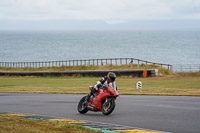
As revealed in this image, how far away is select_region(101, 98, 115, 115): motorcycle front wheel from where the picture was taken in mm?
12852

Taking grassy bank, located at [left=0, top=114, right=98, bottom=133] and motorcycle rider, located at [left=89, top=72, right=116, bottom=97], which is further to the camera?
motorcycle rider, located at [left=89, top=72, right=116, bottom=97]

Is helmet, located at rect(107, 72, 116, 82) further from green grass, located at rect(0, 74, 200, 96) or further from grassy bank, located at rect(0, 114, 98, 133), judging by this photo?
green grass, located at rect(0, 74, 200, 96)

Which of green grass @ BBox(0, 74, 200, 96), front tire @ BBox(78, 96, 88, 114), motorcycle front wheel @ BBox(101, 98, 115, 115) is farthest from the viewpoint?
green grass @ BBox(0, 74, 200, 96)

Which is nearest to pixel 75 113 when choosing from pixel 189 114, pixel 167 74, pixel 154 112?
pixel 154 112

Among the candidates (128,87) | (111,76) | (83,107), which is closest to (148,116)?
(111,76)

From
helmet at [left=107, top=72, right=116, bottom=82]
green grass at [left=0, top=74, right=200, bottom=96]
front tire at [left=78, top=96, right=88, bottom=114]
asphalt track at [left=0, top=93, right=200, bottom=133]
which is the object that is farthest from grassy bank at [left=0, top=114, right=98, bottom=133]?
green grass at [left=0, top=74, right=200, bottom=96]

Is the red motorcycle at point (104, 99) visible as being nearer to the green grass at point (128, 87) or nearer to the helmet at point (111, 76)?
the helmet at point (111, 76)

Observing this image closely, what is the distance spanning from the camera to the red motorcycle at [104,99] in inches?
505

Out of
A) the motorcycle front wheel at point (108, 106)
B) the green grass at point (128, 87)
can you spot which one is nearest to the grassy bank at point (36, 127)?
the motorcycle front wheel at point (108, 106)

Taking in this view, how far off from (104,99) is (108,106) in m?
0.28

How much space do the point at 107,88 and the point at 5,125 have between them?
3.54m

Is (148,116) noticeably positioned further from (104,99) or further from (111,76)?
(111,76)

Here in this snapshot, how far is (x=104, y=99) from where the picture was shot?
43.4 feet

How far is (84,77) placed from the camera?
43.1m
